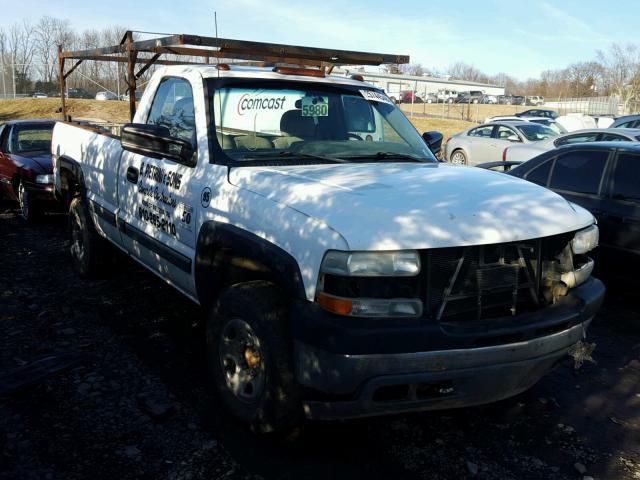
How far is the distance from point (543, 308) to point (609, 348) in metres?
2.11

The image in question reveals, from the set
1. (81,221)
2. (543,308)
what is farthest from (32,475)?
(81,221)

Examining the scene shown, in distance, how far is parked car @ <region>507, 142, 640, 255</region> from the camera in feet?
18.3

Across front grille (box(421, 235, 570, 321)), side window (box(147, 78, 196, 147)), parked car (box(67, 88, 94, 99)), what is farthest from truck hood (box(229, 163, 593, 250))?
parked car (box(67, 88, 94, 99))

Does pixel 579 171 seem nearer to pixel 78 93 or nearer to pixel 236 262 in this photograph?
pixel 236 262

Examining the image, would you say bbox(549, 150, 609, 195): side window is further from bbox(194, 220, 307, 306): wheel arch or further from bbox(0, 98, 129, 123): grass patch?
bbox(0, 98, 129, 123): grass patch

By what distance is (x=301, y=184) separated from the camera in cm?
321

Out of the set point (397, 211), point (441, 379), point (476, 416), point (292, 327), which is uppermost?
point (397, 211)

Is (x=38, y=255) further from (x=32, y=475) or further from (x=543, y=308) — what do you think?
(x=543, y=308)

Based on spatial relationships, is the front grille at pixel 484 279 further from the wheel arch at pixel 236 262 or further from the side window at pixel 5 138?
the side window at pixel 5 138

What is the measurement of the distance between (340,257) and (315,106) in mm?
1907

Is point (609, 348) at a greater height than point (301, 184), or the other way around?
point (301, 184)

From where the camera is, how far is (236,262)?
135 inches

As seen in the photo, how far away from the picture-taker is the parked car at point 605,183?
5.57m

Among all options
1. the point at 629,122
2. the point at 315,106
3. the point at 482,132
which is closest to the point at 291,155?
the point at 315,106
